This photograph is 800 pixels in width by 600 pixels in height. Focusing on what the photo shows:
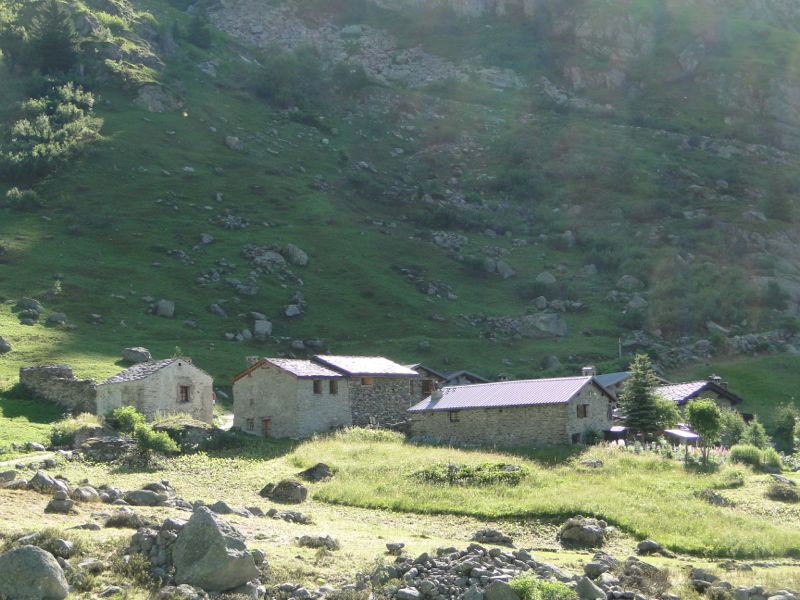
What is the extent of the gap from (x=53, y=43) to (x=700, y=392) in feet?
418

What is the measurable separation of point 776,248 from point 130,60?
112 meters

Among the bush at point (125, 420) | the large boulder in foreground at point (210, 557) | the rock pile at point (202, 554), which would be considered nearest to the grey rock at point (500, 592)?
the rock pile at point (202, 554)

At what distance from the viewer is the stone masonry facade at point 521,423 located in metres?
62.7

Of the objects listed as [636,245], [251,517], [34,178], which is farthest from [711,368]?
[34,178]

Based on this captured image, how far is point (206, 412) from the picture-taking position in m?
73.6

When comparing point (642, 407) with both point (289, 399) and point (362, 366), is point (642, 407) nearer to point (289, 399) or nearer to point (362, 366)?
point (362, 366)

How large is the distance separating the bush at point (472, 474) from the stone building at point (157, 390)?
2294cm

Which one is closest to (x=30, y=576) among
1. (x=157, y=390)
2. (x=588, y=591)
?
(x=588, y=591)

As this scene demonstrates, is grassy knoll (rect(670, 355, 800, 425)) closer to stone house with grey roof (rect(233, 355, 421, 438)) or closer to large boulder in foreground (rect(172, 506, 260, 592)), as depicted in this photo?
stone house with grey roof (rect(233, 355, 421, 438))

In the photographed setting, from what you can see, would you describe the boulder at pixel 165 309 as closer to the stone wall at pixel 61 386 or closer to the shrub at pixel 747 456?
the stone wall at pixel 61 386

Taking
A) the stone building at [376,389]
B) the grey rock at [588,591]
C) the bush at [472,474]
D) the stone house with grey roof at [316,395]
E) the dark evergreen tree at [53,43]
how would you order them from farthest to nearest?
the dark evergreen tree at [53,43] < the stone building at [376,389] < the stone house with grey roof at [316,395] < the bush at [472,474] < the grey rock at [588,591]

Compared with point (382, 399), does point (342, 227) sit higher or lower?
higher

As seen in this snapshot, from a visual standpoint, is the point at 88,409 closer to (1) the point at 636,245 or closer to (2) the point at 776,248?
(1) the point at 636,245

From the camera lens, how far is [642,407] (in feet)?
221
